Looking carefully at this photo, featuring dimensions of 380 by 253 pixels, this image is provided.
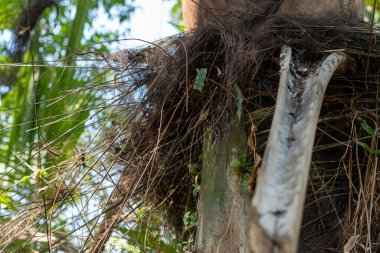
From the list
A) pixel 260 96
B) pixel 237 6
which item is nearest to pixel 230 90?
pixel 260 96

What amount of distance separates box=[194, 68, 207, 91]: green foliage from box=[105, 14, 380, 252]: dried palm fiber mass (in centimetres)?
5

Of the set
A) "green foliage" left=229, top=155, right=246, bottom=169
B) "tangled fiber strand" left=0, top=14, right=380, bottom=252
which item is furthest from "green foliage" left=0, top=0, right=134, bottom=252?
"green foliage" left=229, top=155, right=246, bottom=169

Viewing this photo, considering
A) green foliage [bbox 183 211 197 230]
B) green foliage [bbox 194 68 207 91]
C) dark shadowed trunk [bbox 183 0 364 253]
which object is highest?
green foliage [bbox 194 68 207 91]

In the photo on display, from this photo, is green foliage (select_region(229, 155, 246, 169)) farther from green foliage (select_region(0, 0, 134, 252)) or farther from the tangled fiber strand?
green foliage (select_region(0, 0, 134, 252))

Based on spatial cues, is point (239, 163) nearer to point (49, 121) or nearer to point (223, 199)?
point (223, 199)

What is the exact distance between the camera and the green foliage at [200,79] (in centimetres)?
271

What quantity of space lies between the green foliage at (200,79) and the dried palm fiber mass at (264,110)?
0.05 metres

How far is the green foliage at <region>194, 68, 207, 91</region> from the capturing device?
2.71m

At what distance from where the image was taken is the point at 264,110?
9.26ft

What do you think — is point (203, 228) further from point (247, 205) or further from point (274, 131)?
point (274, 131)

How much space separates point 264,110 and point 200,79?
0.33 m

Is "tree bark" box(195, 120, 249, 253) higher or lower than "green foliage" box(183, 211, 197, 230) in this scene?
higher

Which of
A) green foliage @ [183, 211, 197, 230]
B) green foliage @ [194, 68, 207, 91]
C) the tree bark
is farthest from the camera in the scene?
green foliage @ [183, 211, 197, 230]

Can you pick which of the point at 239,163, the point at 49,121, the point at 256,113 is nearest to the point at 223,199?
the point at 239,163
